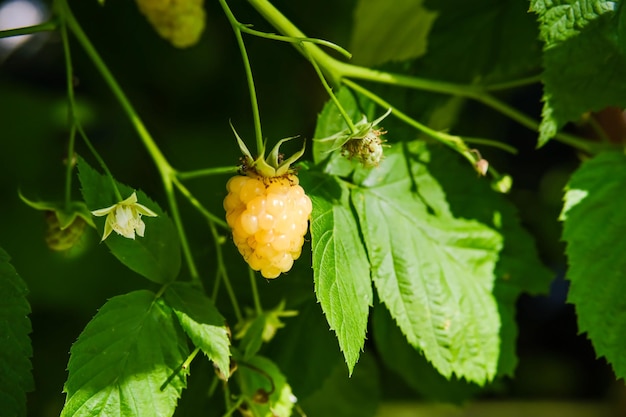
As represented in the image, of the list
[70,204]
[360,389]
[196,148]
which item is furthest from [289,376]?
[196,148]

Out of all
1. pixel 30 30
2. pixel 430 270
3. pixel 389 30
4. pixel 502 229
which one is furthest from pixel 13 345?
pixel 389 30

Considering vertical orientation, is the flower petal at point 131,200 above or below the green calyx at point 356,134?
below

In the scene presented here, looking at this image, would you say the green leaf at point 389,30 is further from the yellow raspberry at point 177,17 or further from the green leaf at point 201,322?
the green leaf at point 201,322

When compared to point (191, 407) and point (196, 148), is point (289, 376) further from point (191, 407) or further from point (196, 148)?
point (196, 148)

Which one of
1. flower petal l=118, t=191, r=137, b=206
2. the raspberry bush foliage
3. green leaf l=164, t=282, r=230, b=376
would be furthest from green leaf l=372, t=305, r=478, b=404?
flower petal l=118, t=191, r=137, b=206

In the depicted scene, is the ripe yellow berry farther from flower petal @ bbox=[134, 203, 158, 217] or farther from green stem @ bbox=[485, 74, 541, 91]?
green stem @ bbox=[485, 74, 541, 91]

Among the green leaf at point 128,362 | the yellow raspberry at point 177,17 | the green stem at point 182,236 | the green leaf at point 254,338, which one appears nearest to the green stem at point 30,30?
the yellow raspberry at point 177,17
